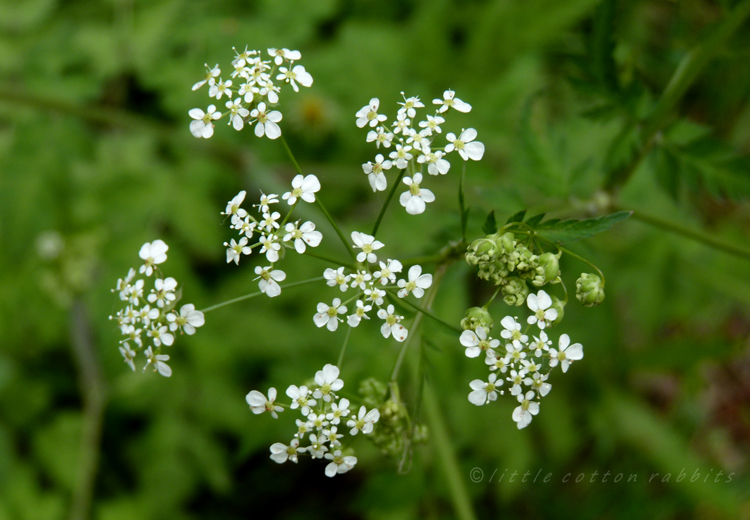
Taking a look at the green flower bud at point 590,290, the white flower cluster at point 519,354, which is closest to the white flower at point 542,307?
the white flower cluster at point 519,354

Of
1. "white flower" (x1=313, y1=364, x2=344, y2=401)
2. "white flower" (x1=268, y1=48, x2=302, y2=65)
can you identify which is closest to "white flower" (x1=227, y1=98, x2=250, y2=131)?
"white flower" (x1=268, y1=48, x2=302, y2=65)

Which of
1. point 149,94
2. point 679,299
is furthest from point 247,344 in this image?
point 679,299

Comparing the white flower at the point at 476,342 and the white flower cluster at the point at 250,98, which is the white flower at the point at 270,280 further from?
the white flower at the point at 476,342

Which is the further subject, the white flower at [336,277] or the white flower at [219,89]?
the white flower at [219,89]

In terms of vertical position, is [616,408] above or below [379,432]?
below

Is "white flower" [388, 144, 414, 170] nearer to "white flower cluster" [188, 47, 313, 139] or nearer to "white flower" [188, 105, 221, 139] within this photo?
"white flower cluster" [188, 47, 313, 139]

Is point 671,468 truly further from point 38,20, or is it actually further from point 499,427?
point 38,20
